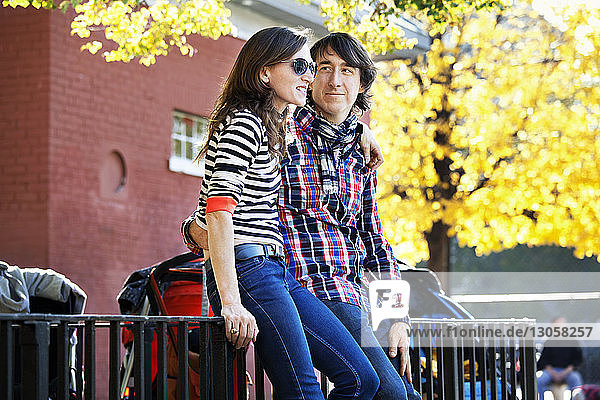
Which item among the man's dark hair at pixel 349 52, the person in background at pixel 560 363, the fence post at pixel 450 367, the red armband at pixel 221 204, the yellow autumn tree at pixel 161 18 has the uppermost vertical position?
the yellow autumn tree at pixel 161 18

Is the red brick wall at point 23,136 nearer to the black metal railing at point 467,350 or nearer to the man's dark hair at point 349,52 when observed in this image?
the black metal railing at point 467,350

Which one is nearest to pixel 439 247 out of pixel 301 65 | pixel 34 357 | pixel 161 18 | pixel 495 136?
pixel 495 136

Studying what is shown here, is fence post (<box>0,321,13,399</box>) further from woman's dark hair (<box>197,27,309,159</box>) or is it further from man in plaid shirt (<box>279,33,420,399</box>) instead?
man in plaid shirt (<box>279,33,420,399</box>)

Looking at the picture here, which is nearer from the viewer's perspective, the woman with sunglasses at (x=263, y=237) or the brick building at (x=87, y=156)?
the woman with sunglasses at (x=263, y=237)

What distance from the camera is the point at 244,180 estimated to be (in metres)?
3.44

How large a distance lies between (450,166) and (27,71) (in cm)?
874

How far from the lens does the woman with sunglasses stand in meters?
3.34

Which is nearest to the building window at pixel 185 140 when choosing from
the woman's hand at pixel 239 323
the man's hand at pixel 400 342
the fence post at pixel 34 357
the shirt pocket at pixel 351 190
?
the shirt pocket at pixel 351 190

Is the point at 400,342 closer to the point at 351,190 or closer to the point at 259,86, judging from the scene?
the point at 351,190

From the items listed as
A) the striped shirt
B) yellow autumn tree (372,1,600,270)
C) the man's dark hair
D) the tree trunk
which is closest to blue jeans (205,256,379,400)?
the striped shirt

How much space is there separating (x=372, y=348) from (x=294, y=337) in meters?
0.48

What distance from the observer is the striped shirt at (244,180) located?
3.34m

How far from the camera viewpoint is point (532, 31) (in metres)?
15.8

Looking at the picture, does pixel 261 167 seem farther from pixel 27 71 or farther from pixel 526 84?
pixel 526 84
